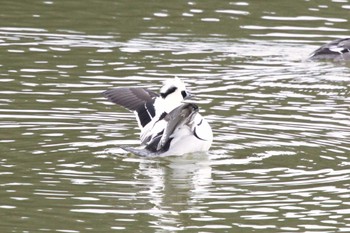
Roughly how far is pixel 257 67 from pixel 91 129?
4736mm

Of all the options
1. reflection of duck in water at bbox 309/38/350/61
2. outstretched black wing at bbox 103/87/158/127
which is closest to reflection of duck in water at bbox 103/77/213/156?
outstretched black wing at bbox 103/87/158/127

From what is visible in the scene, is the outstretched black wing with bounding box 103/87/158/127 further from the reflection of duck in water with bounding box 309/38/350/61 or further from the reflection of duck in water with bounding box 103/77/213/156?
the reflection of duck in water with bounding box 309/38/350/61

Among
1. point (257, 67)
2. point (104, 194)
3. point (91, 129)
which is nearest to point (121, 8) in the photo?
point (257, 67)

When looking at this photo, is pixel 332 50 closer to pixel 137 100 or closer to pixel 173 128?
pixel 137 100

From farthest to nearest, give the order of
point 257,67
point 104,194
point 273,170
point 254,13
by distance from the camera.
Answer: point 254,13, point 257,67, point 273,170, point 104,194

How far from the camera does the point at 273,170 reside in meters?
11.9

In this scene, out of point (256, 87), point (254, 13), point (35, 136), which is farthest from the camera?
point (254, 13)

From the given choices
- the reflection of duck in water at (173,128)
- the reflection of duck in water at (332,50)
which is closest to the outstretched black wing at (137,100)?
the reflection of duck in water at (173,128)

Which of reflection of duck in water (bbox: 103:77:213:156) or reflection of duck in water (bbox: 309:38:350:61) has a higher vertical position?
reflection of duck in water (bbox: 103:77:213:156)

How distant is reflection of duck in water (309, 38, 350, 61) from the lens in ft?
59.9

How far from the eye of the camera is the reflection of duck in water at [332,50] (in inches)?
719

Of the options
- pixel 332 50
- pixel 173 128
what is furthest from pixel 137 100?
pixel 332 50

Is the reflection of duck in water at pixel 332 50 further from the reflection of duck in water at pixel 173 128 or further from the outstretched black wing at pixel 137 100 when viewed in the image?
the reflection of duck in water at pixel 173 128

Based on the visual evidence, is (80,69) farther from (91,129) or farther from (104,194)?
(104,194)
